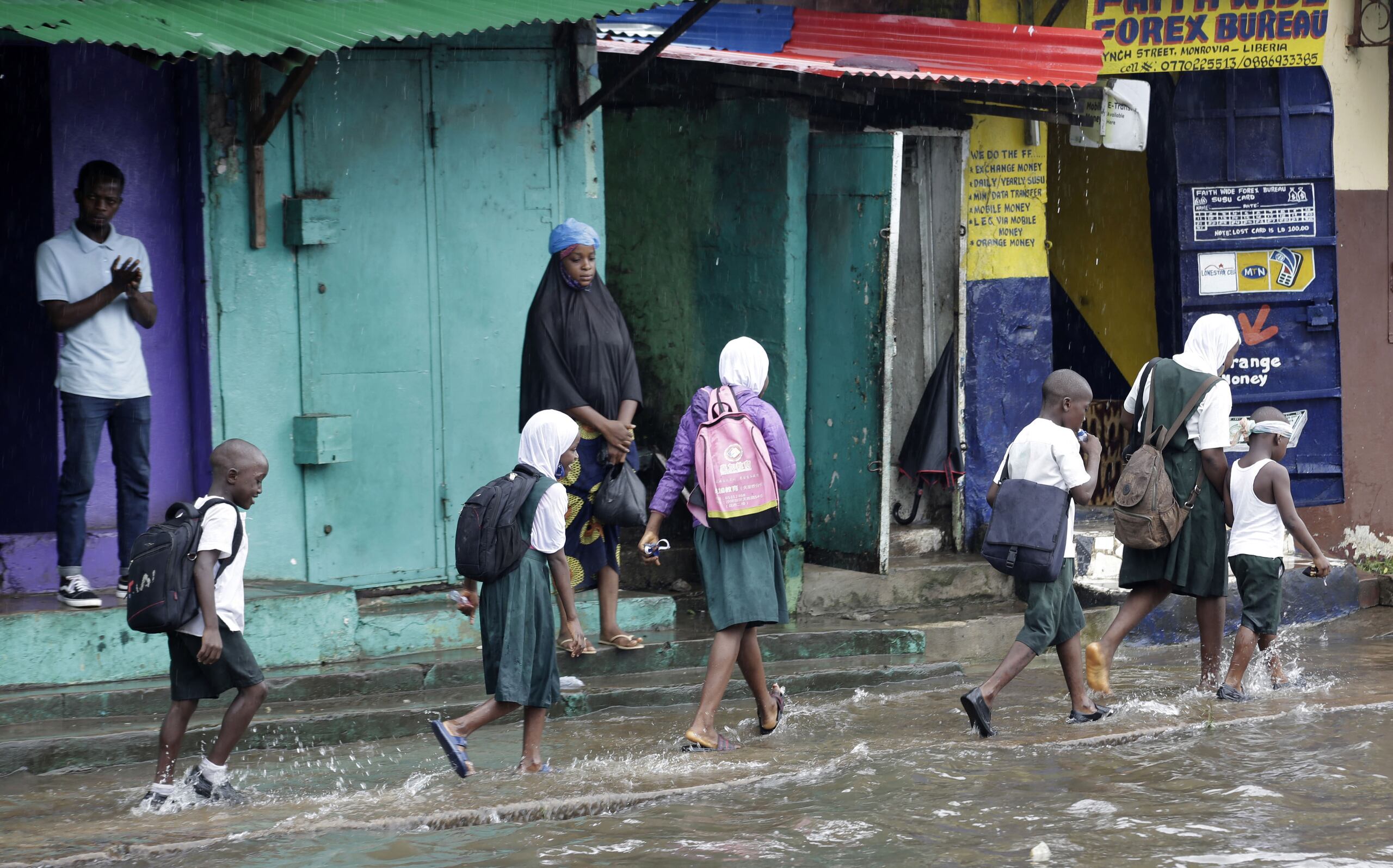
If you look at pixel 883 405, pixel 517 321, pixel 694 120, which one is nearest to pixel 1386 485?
pixel 883 405

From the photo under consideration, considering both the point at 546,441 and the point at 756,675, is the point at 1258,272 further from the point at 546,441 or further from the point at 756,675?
the point at 546,441

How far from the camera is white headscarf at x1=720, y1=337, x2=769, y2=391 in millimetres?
6695

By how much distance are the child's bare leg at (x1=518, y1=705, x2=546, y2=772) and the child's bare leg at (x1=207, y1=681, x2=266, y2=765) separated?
3.24 feet

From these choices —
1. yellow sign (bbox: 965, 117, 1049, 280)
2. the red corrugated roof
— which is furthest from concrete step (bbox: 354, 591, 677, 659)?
yellow sign (bbox: 965, 117, 1049, 280)

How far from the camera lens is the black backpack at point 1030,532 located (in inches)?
264

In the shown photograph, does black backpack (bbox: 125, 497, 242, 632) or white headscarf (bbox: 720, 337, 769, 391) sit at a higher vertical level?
white headscarf (bbox: 720, 337, 769, 391)

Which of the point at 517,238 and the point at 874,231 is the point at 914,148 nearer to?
the point at 874,231

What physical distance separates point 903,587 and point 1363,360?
396 centimetres

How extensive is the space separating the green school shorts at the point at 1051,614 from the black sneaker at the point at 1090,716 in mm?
383

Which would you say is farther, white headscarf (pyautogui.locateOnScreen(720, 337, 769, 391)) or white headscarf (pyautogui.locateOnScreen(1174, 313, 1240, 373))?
white headscarf (pyautogui.locateOnScreen(1174, 313, 1240, 373))

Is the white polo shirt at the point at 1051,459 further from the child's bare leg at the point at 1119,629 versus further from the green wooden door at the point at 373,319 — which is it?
the green wooden door at the point at 373,319

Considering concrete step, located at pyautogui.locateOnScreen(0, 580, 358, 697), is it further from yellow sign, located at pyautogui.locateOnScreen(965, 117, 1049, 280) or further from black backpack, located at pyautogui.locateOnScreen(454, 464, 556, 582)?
yellow sign, located at pyautogui.locateOnScreen(965, 117, 1049, 280)

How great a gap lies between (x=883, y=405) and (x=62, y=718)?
14.8 ft

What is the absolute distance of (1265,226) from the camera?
10.4 metres
